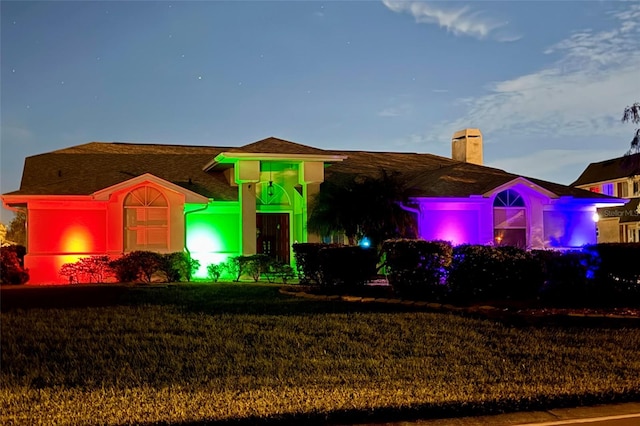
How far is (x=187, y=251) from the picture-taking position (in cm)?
2175

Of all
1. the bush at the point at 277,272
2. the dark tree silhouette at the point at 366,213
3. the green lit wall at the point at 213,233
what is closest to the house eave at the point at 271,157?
the dark tree silhouette at the point at 366,213

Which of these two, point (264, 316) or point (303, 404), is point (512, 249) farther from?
point (303, 404)

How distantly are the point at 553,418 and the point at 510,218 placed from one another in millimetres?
16726

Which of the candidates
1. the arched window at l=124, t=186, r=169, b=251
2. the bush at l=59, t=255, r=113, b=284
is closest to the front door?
the arched window at l=124, t=186, r=169, b=251

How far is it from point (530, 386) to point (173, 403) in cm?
417

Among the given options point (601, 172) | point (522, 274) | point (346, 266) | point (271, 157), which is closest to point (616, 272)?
point (522, 274)

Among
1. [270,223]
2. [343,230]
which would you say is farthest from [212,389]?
[270,223]

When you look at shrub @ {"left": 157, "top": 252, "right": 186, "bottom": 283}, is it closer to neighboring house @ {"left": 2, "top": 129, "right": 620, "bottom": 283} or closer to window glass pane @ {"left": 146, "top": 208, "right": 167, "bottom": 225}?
neighboring house @ {"left": 2, "top": 129, "right": 620, "bottom": 283}

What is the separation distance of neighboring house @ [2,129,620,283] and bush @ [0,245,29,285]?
373mm

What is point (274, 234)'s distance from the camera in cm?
2480

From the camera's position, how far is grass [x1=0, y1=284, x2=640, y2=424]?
7.32m

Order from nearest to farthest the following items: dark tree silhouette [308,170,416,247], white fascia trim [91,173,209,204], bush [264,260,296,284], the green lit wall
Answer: dark tree silhouette [308,170,416,247] → white fascia trim [91,173,209,204] → bush [264,260,296,284] → the green lit wall

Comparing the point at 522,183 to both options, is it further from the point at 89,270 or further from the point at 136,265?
the point at 89,270

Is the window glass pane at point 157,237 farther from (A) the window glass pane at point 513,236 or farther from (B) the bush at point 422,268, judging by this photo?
(A) the window glass pane at point 513,236
